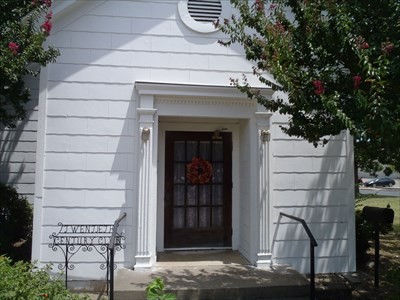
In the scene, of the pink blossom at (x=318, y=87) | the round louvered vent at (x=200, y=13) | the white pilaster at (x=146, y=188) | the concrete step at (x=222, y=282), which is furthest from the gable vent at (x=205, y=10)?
the concrete step at (x=222, y=282)

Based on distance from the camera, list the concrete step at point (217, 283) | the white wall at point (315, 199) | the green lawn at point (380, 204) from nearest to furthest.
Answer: the concrete step at point (217, 283) < the white wall at point (315, 199) < the green lawn at point (380, 204)

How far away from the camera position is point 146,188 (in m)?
5.59

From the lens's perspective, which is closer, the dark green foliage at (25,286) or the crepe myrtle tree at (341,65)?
the dark green foliage at (25,286)

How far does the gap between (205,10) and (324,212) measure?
12.0ft

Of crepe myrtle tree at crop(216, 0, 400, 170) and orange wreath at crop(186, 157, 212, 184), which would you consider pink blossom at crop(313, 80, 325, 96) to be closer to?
crepe myrtle tree at crop(216, 0, 400, 170)

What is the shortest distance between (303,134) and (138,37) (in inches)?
115

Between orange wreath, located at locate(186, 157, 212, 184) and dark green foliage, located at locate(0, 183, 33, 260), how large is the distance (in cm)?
303

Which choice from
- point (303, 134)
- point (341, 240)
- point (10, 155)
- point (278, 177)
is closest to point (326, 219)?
point (341, 240)

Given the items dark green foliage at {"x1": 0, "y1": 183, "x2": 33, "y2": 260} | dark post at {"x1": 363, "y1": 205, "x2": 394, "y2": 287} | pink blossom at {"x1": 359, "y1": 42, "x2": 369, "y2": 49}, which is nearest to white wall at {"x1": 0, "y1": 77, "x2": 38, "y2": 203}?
dark green foliage at {"x1": 0, "y1": 183, "x2": 33, "y2": 260}

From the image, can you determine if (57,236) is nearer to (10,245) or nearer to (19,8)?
(10,245)

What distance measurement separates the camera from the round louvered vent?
598cm

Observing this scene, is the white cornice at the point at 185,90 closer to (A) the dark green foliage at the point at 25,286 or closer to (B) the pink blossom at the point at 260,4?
(B) the pink blossom at the point at 260,4

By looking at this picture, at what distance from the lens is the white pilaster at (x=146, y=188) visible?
5.54 m

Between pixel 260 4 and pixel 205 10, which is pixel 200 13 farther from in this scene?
pixel 260 4
